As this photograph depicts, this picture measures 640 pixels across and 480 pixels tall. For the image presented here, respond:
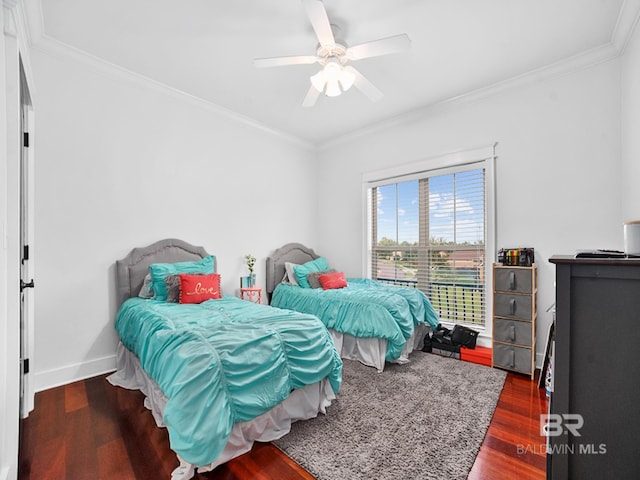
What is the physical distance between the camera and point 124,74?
298cm

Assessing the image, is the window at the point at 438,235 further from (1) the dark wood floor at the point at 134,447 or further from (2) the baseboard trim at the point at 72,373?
(2) the baseboard trim at the point at 72,373

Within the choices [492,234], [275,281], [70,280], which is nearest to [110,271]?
[70,280]

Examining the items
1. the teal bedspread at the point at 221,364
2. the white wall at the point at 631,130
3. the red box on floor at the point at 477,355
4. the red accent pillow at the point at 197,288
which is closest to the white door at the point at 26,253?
the teal bedspread at the point at 221,364

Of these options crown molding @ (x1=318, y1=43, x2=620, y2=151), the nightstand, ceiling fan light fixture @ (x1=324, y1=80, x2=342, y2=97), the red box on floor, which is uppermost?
crown molding @ (x1=318, y1=43, x2=620, y2=151)

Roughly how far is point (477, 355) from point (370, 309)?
1.22 meters

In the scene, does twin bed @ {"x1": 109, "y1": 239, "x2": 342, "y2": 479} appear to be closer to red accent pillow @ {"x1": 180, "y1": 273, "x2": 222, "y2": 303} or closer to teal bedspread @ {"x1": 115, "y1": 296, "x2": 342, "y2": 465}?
teal bedspread @ {"x1": 115, "y1": 296, "x2": 342, "y2": 465}

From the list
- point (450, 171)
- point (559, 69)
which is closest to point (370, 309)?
point (450, 171)

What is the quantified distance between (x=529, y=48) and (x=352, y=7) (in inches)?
65.7

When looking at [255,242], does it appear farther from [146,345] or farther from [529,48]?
[529,48]

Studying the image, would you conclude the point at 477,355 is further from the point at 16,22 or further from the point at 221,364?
the point at 16,22

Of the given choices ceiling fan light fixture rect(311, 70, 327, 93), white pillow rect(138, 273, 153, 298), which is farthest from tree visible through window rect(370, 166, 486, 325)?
white pillow rect(138, 273, 153, 298)

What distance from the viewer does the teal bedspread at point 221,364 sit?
1.47m

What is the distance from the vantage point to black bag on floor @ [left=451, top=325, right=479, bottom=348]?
10.6 ft

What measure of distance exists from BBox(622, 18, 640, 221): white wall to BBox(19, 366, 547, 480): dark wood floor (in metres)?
1.68
